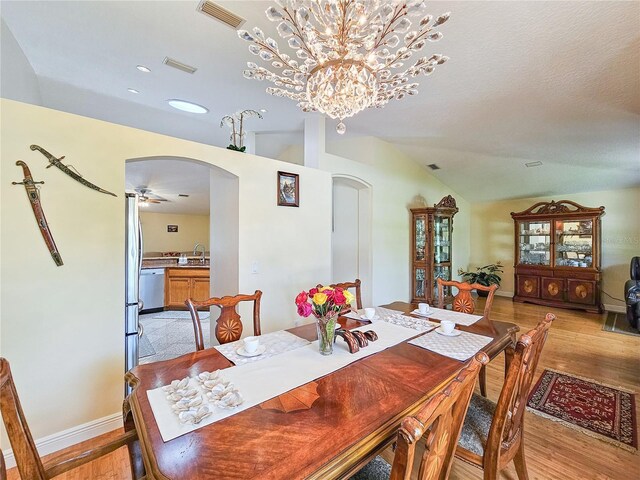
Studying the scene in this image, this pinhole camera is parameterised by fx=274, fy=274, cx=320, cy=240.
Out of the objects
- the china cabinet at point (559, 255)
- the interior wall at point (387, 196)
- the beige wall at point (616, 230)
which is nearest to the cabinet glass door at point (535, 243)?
the china cabinet at point (559, 255)

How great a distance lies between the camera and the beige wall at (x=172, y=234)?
7.96m

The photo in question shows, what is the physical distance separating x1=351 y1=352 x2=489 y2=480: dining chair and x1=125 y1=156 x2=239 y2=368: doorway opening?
229 centimetres

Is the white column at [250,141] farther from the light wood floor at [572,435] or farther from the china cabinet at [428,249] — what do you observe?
the light wood floor at [572,435]

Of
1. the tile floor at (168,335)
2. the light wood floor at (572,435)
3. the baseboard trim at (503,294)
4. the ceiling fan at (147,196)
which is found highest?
the ceiling fan at (147,196)

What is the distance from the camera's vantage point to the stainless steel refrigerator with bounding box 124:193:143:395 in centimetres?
219

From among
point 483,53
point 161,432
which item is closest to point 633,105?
point 483,53

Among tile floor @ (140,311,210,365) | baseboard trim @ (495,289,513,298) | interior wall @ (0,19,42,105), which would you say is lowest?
tile floor @ (140,311,210,365)

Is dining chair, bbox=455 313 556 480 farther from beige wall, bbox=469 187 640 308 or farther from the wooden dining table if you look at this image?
beige wall, bbox=469 187 640 308

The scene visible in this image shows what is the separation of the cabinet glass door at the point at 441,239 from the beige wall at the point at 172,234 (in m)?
6.79

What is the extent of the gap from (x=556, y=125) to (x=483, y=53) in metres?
1.82

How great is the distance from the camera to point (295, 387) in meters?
1.18

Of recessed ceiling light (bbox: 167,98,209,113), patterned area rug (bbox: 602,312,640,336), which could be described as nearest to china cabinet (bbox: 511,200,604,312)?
patterned area rug (bbox: 602,312,640,336)

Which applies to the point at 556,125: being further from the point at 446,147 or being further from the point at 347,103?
the point at 347,103

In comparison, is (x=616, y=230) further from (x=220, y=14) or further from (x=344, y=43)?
(x=220, y=14)
